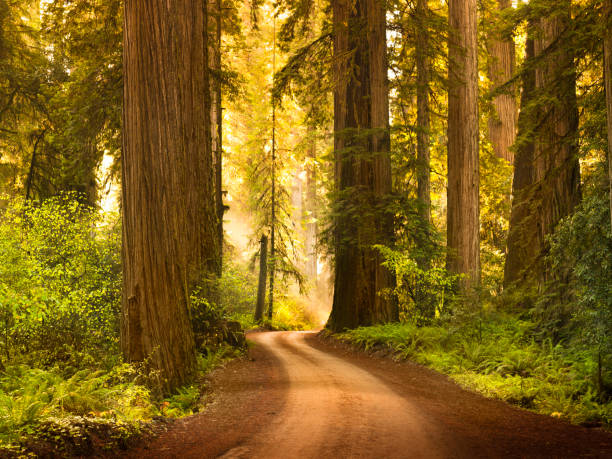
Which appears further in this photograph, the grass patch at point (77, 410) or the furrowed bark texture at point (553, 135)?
the furrowed bark texture at point (553, 135)

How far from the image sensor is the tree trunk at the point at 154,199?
8766mm

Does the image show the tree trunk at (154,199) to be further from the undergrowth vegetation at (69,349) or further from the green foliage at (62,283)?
the green foliage at (62,283)

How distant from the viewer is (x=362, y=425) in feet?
21.2

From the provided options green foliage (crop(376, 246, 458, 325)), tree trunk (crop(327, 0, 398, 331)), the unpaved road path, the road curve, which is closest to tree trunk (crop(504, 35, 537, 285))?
green foliage (crop(376, 246, 458, 325))

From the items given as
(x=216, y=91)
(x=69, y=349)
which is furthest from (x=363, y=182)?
(x=69, y=349)

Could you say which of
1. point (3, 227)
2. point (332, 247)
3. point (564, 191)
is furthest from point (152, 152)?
point (332, 247)

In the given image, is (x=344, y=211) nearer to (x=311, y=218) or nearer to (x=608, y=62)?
(x=608, y=62)

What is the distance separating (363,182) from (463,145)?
362 cm

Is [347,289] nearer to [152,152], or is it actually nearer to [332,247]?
[332,247]

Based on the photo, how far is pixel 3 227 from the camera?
1055 cm

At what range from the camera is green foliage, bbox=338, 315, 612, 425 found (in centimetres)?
794

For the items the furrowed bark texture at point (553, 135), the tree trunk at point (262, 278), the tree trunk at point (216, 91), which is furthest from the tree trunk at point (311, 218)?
the furrowed bark texture at point (553, 135)

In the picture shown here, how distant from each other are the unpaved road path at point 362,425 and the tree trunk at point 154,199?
4.22 ft

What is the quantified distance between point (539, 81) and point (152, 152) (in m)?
9.90
